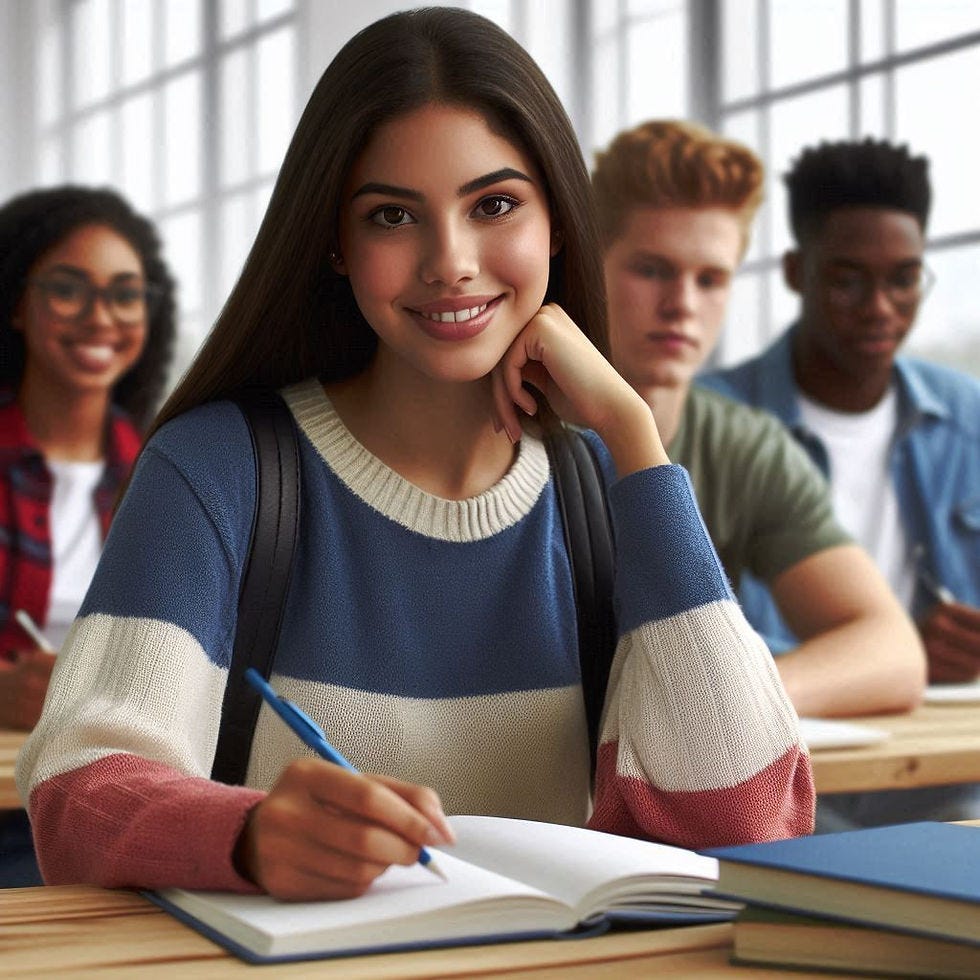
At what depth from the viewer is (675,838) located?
1.25 metres

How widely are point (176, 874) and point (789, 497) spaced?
161 cm

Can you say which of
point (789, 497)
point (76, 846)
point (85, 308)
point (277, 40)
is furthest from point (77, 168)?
point (76, 846)

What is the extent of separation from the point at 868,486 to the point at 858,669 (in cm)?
118

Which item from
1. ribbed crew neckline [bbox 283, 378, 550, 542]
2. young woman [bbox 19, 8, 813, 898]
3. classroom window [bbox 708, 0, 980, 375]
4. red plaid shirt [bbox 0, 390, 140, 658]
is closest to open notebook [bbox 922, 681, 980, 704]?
young woman [bbox 19, 8, 813, 898]

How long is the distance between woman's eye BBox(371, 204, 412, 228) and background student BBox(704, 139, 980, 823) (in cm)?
191

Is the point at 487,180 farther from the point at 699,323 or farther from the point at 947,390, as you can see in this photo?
the point at 947,390

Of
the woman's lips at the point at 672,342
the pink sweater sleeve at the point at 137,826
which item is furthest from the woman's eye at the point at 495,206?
the woman's lips at the point at 672,342

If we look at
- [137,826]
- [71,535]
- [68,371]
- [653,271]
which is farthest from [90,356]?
[137,826]

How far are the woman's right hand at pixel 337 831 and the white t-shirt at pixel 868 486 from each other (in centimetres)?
237

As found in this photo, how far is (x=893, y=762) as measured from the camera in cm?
174

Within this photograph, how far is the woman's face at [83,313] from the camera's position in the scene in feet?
9.85

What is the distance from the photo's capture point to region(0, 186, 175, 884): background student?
111 inches

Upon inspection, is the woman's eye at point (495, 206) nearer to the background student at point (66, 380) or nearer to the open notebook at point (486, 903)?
the open notebook at point (486, 903)

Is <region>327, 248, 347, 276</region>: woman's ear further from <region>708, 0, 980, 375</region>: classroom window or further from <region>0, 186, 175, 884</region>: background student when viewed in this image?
<region>708, 0, 980, 375</region>: classroom window
